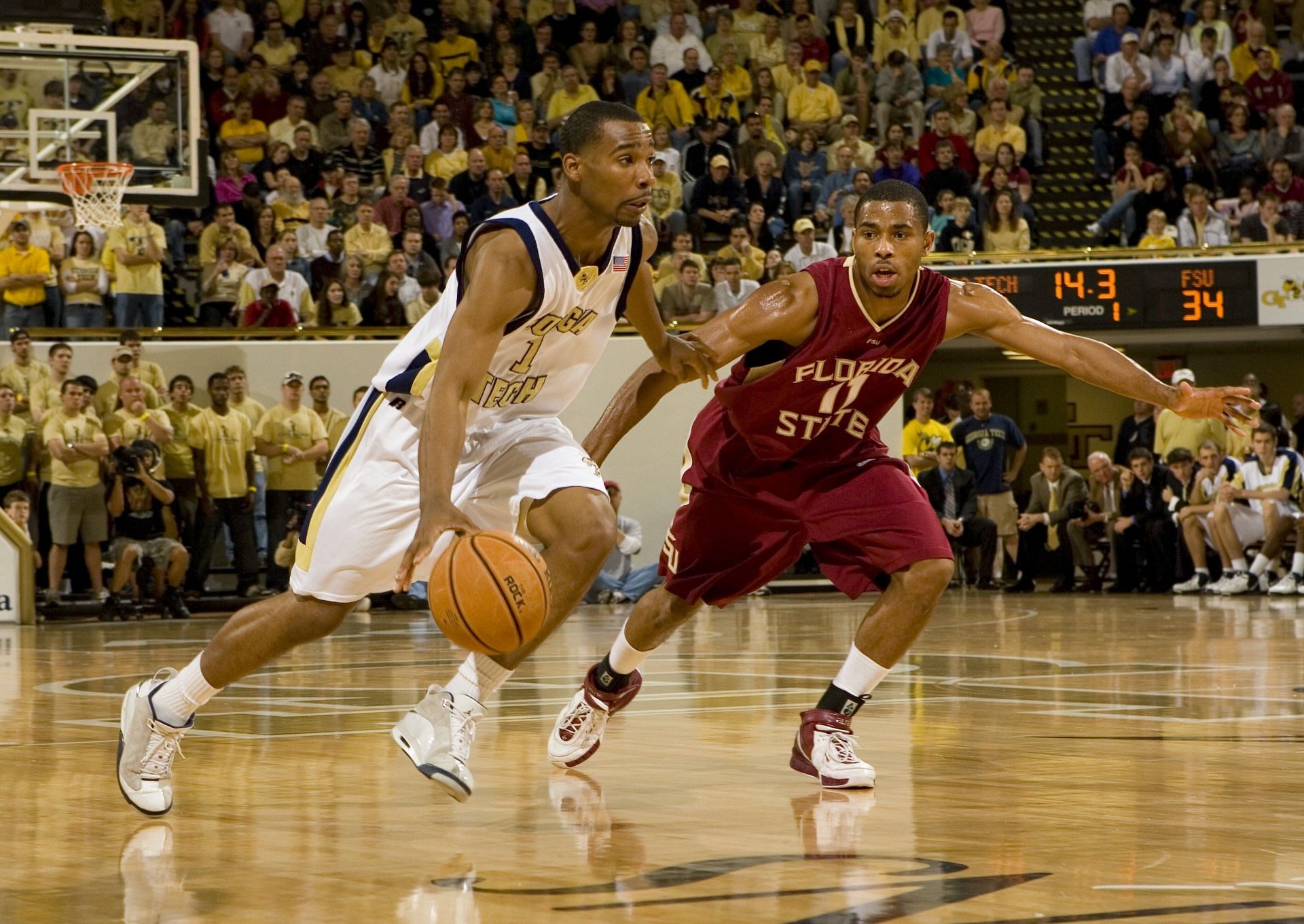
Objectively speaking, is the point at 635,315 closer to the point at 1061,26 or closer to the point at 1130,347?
the point at 1130,347

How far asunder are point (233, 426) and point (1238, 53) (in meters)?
12.2

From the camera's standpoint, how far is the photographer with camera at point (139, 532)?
13258 millimetres

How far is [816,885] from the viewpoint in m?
3.34

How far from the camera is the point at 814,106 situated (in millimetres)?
18750

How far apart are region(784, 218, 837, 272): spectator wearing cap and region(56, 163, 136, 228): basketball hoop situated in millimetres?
6647

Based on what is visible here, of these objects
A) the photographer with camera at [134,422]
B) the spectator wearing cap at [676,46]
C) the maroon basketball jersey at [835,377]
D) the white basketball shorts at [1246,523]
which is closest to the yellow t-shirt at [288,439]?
the photographer with camera at [134,422]

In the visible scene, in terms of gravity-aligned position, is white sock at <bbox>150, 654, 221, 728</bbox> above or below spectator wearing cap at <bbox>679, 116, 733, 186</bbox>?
below

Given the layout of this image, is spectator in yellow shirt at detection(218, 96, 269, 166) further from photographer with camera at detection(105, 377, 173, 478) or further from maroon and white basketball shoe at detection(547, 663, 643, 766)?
maroon and white basketball shoe at detection(547, 663, 643, 766)

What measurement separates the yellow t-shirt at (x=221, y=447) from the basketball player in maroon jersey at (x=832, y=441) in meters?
8.99

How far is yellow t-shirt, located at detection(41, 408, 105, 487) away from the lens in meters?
13.1

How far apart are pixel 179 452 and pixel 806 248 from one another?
6152 mm

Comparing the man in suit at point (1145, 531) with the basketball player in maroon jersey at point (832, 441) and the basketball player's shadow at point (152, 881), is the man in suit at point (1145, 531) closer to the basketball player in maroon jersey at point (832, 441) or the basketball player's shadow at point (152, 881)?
the basketball player in maroon jersey at point (832, 441)

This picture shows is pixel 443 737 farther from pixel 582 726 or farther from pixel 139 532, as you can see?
pixel 139 532

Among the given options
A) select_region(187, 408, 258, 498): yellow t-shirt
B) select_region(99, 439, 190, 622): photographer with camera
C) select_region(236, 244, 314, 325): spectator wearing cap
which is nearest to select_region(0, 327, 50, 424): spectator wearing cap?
select_region(99, 439, 190, 622): photographer with camera
